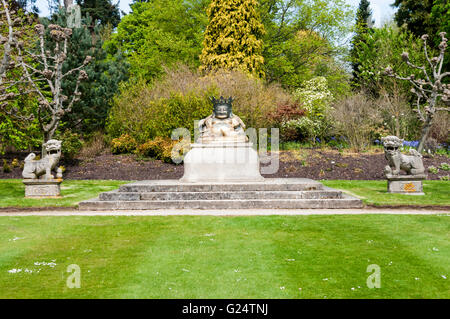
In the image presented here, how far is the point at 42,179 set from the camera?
37.6 feet

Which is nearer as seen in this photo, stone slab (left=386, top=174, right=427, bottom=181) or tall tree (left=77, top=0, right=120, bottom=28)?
stone slab (left=386, top=174, right=427, bottom=181)

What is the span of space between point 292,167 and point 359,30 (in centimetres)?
2076

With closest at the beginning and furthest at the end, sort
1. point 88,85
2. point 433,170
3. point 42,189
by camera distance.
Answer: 1. point 42,189
2. point 433,170
3. point 88,85

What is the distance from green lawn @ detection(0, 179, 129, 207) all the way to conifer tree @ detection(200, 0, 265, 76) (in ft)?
44.5

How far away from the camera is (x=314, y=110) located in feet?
82.7

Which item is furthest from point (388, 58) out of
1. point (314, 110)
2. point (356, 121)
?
point (356, 121)

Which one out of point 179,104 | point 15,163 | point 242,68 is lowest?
point 15,163

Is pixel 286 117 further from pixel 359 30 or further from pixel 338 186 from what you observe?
pixel 359 30

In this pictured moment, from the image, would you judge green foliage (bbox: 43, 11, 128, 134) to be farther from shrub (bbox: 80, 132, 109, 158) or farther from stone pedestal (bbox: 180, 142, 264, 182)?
stone pedestal (bbox: 180, 142, 264, 182)

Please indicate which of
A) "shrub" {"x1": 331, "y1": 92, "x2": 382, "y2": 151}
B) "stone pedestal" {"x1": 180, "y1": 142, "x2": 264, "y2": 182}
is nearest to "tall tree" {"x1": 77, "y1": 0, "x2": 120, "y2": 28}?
"shrub" {"x1": 331, "y1": 92, "x2": 382, "y2": 151}

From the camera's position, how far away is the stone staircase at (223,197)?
9930 millimetres

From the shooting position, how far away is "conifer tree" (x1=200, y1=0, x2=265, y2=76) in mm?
26130

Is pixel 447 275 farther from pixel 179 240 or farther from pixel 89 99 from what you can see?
pixel 89 99

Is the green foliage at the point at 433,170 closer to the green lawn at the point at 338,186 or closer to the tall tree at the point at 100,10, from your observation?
the green lawn at the point at 338,186
